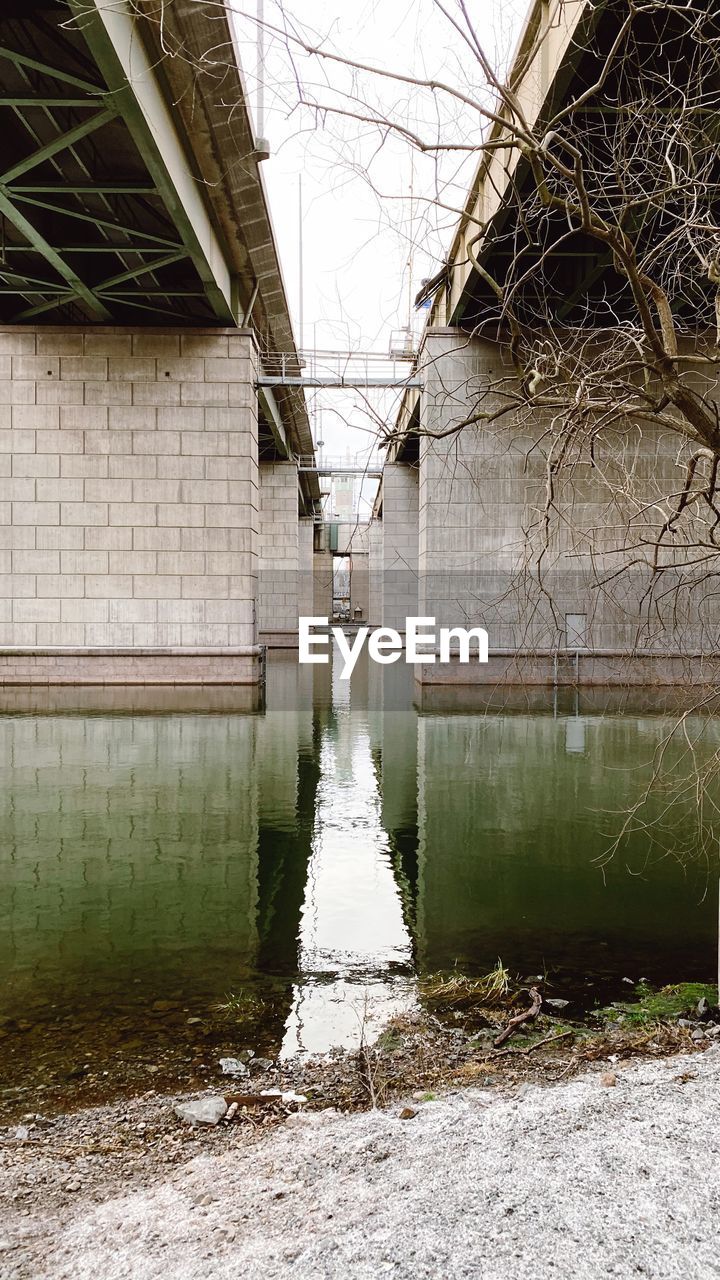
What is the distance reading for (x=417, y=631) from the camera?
A: 20.2 metres

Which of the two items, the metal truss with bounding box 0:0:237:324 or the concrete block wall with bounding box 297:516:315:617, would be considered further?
the concrete block wall with bounding box 297:516:315:617

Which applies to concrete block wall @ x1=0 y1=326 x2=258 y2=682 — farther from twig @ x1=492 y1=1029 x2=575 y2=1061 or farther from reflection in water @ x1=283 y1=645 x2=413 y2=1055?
twig @ x1=492 y1=1029 x2=575 y2=1061

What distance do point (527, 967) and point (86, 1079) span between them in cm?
243

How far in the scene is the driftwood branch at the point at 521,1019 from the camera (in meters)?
3.85

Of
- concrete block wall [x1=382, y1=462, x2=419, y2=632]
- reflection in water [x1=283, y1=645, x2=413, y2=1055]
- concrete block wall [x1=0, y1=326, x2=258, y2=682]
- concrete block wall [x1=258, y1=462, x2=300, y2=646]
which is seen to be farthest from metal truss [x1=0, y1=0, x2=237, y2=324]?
concrete block wall [x1=258, y1=462, x2=300, y2=646]

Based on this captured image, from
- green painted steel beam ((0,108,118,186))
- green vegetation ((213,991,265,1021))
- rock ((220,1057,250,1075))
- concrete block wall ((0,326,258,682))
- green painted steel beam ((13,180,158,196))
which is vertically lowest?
rock ((220,1057,250,1075))

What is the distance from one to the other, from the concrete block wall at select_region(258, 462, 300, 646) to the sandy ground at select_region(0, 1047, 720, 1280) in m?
34.7

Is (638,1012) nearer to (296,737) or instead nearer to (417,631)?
(296,737)

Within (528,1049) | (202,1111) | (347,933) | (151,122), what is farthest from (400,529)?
(202,1111)

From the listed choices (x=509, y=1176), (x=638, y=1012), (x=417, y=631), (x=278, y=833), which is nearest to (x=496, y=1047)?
(x=638, y=1012)

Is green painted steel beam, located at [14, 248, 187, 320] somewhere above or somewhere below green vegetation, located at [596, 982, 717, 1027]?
above

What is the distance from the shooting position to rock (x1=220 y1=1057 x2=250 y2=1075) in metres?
3.60

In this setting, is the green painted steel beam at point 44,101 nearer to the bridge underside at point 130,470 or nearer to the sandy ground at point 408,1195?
the bridge underside at point 130,470

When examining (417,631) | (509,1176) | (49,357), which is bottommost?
(509,1176)
